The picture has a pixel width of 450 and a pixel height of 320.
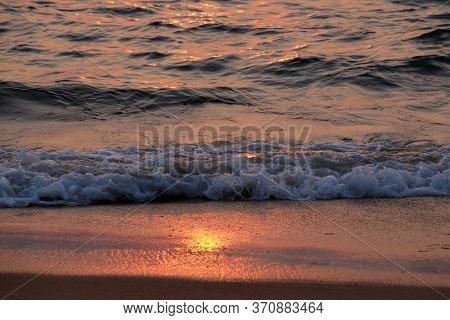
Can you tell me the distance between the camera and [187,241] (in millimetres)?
4523

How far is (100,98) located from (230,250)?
4.80m

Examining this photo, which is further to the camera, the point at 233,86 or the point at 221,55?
the point at 221,55

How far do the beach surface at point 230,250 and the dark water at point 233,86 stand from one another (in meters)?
0.35

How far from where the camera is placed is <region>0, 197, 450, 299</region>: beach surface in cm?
380

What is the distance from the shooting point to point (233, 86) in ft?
30.3

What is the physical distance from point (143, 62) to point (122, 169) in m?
4.45

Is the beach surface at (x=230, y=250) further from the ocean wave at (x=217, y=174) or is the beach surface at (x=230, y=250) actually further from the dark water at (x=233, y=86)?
the dark water at (x=233, y=86)

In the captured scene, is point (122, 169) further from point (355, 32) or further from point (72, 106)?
point (355, 32)

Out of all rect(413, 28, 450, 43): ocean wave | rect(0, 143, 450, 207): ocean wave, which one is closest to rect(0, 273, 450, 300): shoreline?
rect(0, 143, 450, 207): ocean wave

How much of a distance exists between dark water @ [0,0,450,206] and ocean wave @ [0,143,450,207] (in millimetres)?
14

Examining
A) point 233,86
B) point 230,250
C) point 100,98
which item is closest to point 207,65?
point 233,86

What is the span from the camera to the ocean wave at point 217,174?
5.56 meters

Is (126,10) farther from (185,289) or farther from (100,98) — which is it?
(185,289)

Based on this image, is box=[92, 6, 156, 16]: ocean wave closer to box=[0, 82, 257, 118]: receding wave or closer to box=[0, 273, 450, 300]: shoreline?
box=[0, 82, 257, 118]: receding wave
